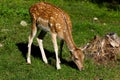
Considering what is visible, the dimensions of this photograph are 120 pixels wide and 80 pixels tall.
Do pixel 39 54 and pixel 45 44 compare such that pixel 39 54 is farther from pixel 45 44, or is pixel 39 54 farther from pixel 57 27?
pixel 57 27

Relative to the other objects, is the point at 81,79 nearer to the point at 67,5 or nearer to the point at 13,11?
the point at 13,11

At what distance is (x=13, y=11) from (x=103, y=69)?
255 inches

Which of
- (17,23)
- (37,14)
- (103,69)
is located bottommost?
(17,23)

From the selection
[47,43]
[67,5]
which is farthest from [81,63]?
[67,5]

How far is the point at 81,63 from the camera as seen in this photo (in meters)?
11.1

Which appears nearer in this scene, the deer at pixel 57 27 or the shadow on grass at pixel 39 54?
the deer at pixel 57 27

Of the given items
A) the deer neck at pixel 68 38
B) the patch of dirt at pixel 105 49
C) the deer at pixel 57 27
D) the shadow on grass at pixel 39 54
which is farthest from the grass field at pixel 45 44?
the deer neck at pixel 68 38

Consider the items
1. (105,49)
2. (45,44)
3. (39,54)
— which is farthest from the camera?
(45,44)

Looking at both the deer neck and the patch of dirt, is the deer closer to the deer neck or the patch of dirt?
the deer neck

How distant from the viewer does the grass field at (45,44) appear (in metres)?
11.1

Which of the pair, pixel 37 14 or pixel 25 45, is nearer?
pixel 37 14

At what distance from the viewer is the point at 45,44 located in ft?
44.4

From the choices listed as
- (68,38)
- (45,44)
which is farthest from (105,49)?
(45,44)

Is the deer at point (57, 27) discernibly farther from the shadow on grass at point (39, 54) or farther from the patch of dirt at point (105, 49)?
the patch of dirt at point (105, 49)
